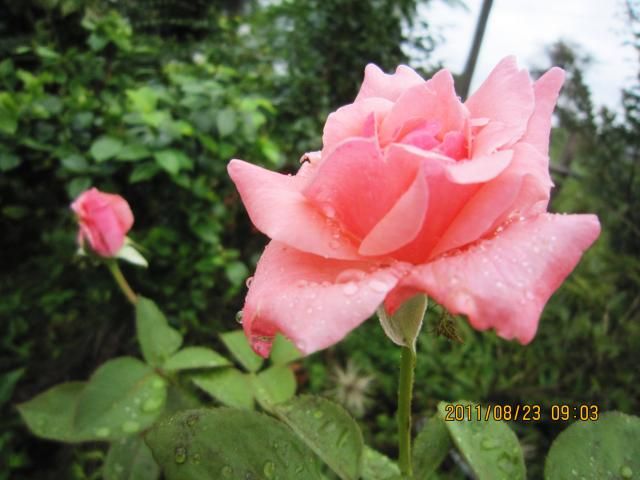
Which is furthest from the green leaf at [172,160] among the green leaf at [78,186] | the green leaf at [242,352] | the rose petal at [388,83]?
the rose petal at [388,83]

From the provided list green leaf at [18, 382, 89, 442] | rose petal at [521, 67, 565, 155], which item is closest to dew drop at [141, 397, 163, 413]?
green leaf at [18, 382, 89, 442]

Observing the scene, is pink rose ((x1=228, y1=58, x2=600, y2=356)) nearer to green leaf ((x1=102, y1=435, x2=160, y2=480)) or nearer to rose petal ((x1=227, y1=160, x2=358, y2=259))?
rose petal ((x1=227, y1=160, x2=358, y2=259))

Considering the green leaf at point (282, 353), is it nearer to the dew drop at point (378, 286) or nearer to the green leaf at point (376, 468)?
the green leaf at point (376, 468)

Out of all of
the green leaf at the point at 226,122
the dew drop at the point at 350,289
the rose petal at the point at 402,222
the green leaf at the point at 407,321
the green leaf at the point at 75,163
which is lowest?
the green leaf at the point at 75,163

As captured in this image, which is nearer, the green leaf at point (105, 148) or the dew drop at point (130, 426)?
the dew drop at point (130, 426)

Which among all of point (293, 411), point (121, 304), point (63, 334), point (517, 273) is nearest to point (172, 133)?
point (121, 304)

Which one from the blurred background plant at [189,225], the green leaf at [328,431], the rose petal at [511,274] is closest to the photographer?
the rose petal at [511,274]
